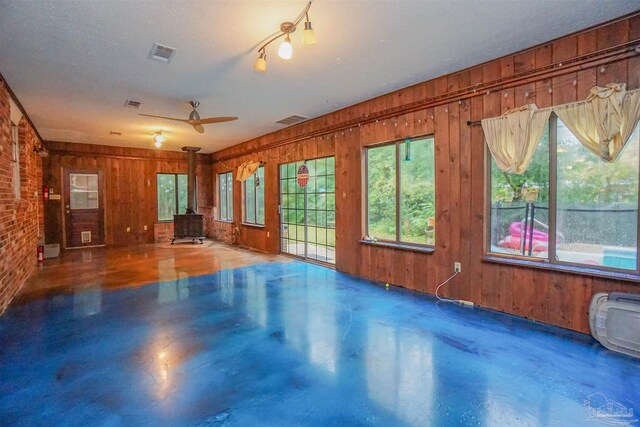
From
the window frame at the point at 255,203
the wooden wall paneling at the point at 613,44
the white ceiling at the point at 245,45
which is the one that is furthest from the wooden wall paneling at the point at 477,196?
the window frame at the point at 255,203

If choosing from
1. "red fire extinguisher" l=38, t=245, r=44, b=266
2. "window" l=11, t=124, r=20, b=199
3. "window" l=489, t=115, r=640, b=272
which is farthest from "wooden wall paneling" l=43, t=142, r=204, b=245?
"window" l=489, t=115, r=640, b=272

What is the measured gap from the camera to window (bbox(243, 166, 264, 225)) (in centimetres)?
802

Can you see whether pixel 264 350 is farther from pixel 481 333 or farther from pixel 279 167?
pixel 279 167

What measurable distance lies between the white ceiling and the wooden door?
401cm

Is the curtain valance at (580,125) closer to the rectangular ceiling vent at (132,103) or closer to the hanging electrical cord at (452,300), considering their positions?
the hanging electrical cord at (452,300)

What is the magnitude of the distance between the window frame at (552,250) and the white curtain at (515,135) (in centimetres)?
13

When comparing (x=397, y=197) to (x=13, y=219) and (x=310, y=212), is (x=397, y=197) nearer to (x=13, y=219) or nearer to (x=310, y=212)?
(x=310, y=212)

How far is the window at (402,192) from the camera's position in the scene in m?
4.39

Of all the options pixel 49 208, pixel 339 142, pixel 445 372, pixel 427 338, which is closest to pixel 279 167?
pixel 339 142

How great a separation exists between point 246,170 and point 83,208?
4.60 metres

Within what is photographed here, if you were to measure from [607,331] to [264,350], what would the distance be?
294 centimetres

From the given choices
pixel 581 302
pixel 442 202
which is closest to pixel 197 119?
pixel 442 202

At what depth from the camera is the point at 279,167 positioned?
7207 millimetres

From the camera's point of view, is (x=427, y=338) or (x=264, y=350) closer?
(x=264, y=350)
